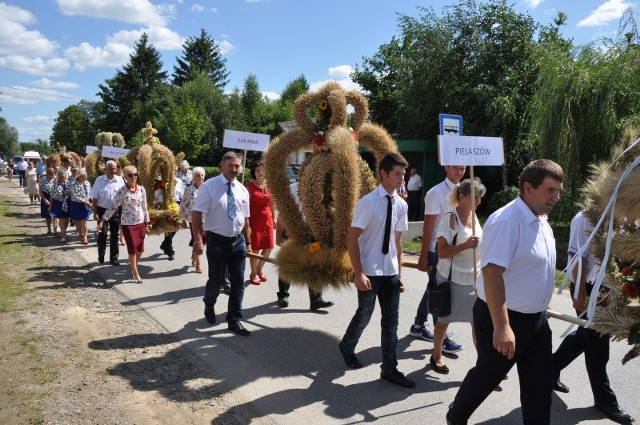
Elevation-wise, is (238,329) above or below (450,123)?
below

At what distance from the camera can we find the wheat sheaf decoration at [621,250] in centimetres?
266

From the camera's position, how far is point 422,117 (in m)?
21.3

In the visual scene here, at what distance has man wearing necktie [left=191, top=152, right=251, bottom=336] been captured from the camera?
19.5ft

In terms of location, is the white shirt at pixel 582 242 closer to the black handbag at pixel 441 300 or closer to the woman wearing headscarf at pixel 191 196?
the black handbag at pixel 441 300

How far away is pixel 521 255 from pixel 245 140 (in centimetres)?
505

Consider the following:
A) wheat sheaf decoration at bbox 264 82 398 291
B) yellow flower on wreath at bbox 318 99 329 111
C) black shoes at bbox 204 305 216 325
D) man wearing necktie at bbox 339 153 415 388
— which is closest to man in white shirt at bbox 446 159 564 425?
man wearing necktie at bbox 339 153 415 388

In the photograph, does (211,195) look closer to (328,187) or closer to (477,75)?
(328,187)

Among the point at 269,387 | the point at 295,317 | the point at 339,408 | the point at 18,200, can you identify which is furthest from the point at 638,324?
the point at 18,200

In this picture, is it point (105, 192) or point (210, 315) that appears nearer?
point (210, 315)

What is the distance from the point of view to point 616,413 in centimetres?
393

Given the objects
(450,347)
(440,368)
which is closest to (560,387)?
(440,368)

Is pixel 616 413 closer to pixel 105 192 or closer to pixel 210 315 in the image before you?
pixel 210 315

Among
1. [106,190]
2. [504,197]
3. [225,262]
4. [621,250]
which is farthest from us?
[504,197]

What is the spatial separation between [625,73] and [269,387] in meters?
12.2
